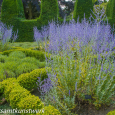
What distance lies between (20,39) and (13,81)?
8474mm

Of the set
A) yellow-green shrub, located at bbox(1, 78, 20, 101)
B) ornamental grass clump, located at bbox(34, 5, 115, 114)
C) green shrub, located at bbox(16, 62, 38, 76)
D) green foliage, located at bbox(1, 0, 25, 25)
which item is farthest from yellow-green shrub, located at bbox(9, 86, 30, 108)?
green foliage, located at bbox(1, 0, 25, 25)

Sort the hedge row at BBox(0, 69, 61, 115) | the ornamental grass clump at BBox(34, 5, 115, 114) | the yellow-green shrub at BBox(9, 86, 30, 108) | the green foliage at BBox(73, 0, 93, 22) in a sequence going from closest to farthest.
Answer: the hedge row at BBox(0, 69, 61, 115), the ornamental grass clump at BBox(34, 5, 115, 114), the yellow-green shrub at BBox(9, 86, 30, 108), the green foliage at BBox(73, 0, 93, 22)

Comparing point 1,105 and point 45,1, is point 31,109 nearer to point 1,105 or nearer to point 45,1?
point 1,105

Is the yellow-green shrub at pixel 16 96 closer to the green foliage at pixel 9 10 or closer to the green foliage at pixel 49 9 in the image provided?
the green foliage at pixel 49 9

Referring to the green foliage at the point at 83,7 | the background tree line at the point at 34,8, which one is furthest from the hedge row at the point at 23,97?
the background tree line at the point at 34,8

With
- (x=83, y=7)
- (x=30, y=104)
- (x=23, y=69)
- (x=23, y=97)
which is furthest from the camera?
(x=83, y=7)

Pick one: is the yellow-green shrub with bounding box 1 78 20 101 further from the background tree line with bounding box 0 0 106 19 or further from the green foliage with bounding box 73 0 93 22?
the background tree line with bounding box 0 0 106 19

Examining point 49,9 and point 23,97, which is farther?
point 49,9

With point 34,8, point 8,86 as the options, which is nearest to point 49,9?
point 8,86

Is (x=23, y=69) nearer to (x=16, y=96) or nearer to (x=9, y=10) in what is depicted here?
(x=16, y=96)

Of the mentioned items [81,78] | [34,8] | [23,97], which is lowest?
[23,97]

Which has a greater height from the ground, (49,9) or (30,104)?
(49,9)

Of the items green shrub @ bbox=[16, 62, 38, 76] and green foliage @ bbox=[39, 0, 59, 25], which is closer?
green shrub @ bbox=[16, 62, 38, 76]

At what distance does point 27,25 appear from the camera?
1062cm
